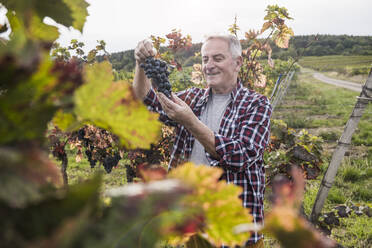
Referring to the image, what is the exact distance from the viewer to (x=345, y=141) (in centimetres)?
276

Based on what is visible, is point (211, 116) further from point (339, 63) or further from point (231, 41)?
point (339, 63)

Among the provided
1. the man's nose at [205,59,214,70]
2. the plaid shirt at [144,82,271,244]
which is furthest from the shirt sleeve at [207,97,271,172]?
the man's nose at [205,59,214,70]

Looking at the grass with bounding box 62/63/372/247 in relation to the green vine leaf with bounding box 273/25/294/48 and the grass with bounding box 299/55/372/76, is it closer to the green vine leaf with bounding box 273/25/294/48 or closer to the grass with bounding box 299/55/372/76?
the green vine leaf with bounding box 273/25/294/48

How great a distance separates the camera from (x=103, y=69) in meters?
0.26

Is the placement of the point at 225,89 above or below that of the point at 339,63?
below

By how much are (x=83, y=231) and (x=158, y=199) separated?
0.06 metres

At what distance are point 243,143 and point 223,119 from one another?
1.14 feet

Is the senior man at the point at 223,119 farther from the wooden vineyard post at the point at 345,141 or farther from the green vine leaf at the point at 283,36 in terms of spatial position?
the wooden vineyard post at the point at 345,141

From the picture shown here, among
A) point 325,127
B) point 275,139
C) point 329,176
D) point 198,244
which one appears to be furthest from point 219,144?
point 325,127

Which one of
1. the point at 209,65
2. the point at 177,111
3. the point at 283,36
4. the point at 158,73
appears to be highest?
the point at 283,36

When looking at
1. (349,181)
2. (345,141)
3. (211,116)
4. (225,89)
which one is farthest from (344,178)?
(211,116)

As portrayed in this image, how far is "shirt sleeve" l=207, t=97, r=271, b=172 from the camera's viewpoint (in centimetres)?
167

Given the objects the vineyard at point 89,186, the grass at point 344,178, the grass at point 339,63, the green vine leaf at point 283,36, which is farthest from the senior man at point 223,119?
the grass at point 339,63

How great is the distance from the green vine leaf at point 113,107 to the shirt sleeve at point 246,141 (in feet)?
4.52
